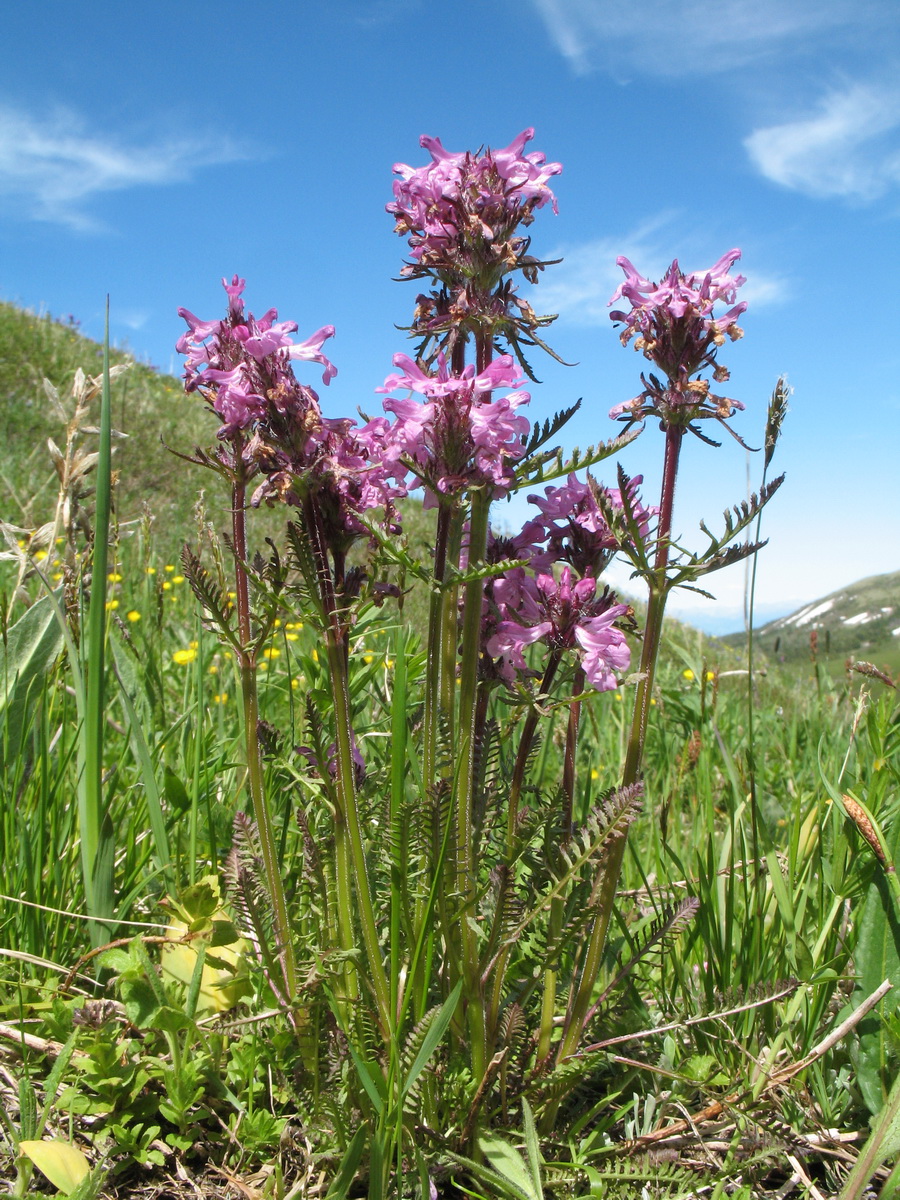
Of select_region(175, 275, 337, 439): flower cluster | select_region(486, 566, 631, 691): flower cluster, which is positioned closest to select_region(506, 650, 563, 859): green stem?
select_region(486, 566, 631, 691): flower cluster

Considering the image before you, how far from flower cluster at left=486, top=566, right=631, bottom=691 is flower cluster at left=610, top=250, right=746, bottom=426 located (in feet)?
1.20

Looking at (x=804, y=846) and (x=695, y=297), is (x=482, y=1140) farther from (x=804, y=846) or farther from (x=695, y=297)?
(x=695, y=297)

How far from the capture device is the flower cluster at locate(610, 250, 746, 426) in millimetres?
1701

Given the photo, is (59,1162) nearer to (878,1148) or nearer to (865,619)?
(878,1148)

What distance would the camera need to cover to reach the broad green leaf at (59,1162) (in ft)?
4.90

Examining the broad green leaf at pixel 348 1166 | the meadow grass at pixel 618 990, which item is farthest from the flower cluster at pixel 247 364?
the broad green leaf at pixel 348 1166

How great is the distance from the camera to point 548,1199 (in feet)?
5.35

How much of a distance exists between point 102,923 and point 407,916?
0.86 meters

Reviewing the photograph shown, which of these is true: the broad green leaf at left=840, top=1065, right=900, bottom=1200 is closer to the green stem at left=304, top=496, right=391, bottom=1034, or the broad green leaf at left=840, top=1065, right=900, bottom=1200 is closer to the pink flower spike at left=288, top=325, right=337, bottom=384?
the green stem at left=304, top=496, right=391, bottom=1034

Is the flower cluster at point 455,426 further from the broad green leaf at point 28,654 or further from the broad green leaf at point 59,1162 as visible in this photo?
the broad green leaf at point 28,654

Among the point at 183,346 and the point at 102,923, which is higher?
Result: the point at 183,346

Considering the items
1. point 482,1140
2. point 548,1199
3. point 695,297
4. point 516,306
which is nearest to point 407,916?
point 482,1140

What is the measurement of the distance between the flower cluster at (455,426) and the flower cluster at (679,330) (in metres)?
0.33

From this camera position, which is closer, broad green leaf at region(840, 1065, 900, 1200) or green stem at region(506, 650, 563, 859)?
broad green leaf at region(840, 1065, 900, 1200)
